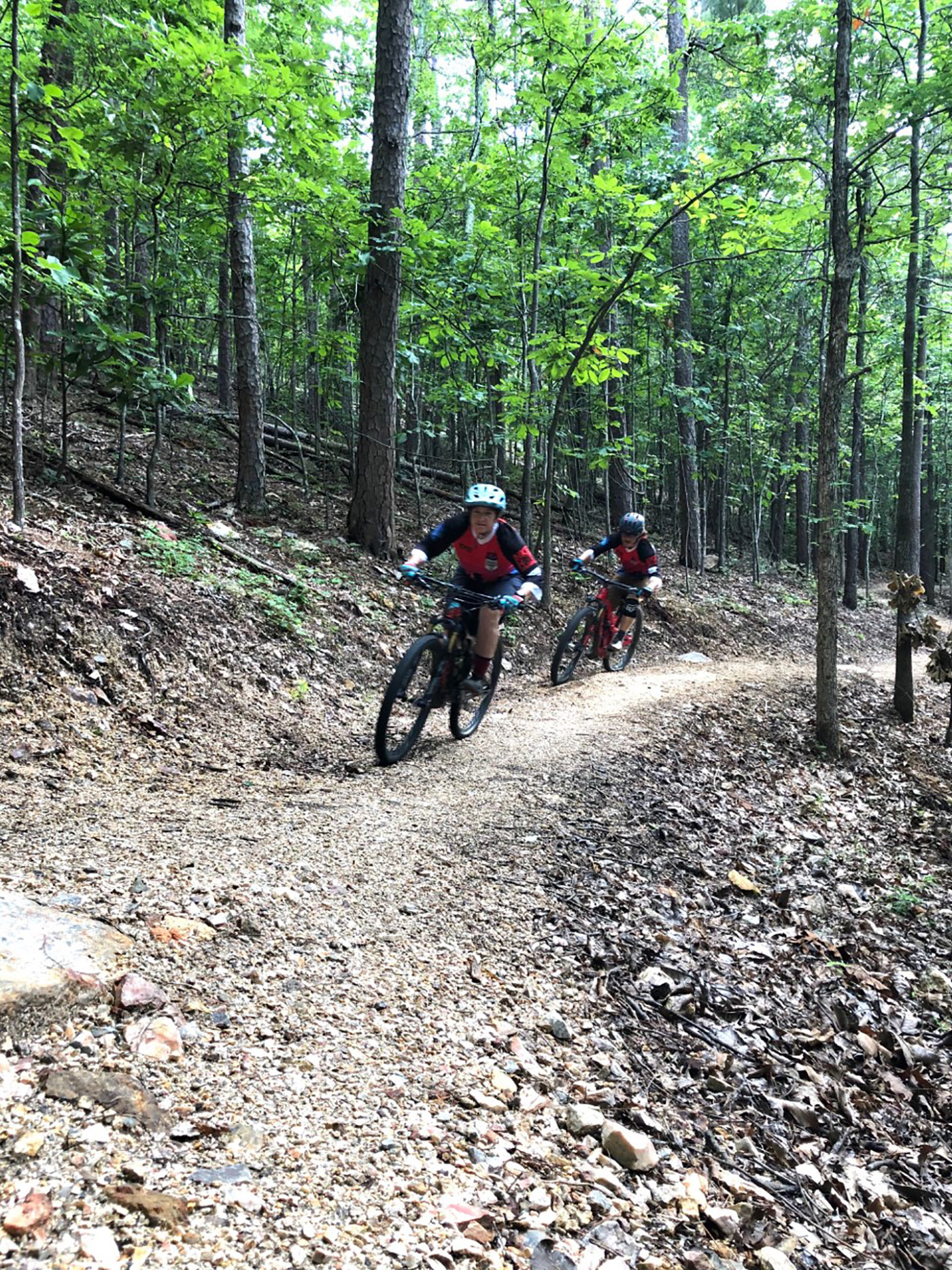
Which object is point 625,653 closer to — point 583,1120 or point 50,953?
point 583,1120

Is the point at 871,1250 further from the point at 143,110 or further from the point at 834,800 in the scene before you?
the point at 143,110

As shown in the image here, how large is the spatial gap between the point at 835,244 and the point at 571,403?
9944mm

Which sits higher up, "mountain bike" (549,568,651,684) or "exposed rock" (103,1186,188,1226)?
"mountain bike" (549,568,651,684)

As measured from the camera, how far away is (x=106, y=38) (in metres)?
7.16

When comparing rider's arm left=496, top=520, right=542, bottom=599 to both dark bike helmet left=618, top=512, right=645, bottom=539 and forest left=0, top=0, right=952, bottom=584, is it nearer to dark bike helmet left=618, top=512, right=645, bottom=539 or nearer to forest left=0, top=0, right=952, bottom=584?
forest left=0, top=0, right=952, bottom=584

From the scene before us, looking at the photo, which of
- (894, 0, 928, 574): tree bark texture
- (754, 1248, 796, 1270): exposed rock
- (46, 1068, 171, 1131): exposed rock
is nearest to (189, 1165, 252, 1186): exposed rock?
(46, 1068, 171, 1131): exposed rock

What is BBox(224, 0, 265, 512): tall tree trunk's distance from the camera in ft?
31.2

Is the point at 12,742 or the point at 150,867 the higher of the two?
the point at 12,742

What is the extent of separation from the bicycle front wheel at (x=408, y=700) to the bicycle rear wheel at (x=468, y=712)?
0.39m

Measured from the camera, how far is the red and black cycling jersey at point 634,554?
10.2m

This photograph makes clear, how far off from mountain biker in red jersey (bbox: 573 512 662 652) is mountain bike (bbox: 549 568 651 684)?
0.30ft

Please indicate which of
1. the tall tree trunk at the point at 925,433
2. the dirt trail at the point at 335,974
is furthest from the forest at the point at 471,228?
the dirt trail at the point at 335,974

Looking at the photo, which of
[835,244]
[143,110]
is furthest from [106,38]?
[835,244]

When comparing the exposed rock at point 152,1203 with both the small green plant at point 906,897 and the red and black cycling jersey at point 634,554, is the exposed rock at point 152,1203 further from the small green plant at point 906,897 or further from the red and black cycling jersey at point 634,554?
the red and black cycling jersey at point 634,554
